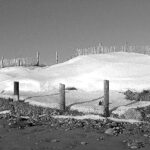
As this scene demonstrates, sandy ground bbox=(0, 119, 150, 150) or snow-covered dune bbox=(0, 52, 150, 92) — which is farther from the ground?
snow-covered dune bbox=(0, 52, 150, 92)

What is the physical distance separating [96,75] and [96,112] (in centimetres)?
1711

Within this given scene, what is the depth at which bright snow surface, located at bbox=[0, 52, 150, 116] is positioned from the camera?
2697 centimetres

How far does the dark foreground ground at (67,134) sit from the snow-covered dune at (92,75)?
578 inches

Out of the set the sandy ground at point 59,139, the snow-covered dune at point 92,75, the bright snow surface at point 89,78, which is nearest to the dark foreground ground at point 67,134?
the sandy ground at point 59,139

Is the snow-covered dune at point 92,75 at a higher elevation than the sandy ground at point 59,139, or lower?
higher

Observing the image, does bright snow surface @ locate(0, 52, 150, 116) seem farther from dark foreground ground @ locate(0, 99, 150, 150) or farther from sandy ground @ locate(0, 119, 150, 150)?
sandy ground @ locate(0, 119, 150, 150)

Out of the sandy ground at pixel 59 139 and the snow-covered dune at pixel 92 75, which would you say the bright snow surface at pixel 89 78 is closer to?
the snow-covered dune at pixel 92 75

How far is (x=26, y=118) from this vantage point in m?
18.2

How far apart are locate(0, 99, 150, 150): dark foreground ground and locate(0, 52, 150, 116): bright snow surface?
6719mm

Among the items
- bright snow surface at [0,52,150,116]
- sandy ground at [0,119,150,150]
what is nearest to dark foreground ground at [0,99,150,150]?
sandy ground at [0,119,150,150]

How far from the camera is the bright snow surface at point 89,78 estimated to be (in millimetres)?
26969

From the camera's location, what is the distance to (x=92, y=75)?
120 feet

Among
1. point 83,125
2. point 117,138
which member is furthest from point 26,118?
point 117,138

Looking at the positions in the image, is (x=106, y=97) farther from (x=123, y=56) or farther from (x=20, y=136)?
(x=123, y=56)
